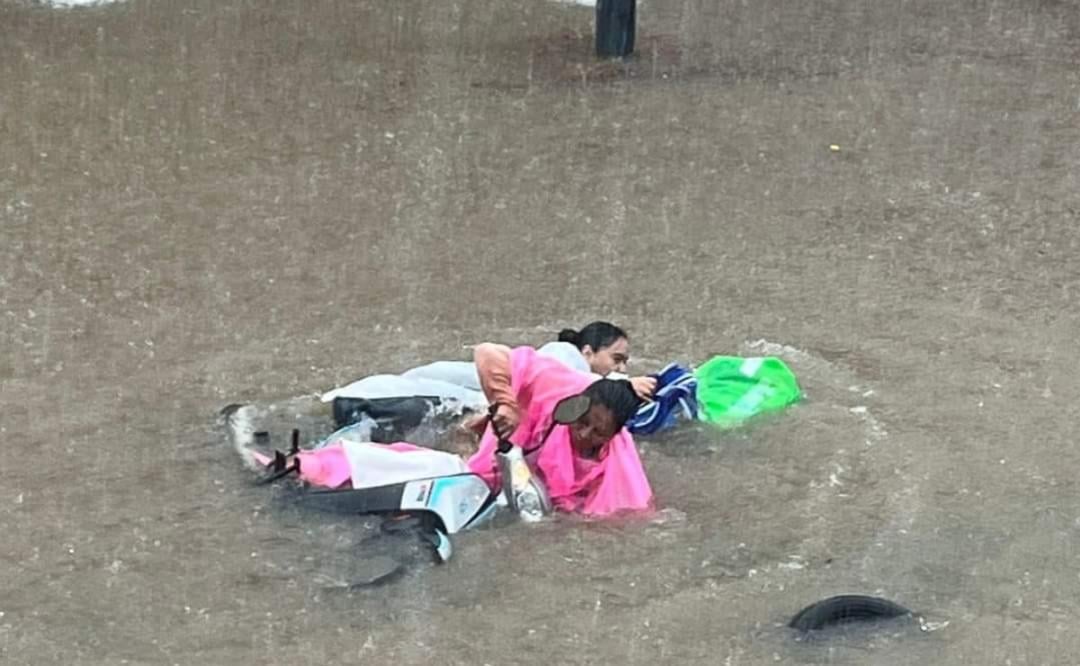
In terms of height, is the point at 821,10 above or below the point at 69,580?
above

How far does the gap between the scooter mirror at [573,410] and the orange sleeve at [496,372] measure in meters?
0.28

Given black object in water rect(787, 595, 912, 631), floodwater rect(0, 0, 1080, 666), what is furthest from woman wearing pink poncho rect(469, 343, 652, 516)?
black object in water rect(787, 595, 912, 631)

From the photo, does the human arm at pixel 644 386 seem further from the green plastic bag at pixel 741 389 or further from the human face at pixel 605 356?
the green plastic bag at pixel 741 389

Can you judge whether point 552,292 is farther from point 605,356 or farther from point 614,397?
point 614,397

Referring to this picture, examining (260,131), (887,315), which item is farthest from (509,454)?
(260,131)

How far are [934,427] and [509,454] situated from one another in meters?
1.57

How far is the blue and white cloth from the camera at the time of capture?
5961 millimetres

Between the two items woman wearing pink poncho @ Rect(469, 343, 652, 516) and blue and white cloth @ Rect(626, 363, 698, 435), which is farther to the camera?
blue and white cloth @ Rect(626, 363, 698, 435)

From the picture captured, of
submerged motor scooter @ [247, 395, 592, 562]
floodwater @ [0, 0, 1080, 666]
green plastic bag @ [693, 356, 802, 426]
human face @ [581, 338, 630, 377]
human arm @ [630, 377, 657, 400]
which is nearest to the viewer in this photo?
floodwater @ [0, 0, 1080, 666]

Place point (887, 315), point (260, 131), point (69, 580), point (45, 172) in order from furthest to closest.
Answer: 1. point (260, 131)
2. point (45, 172)
3. point (887, 315)
4. point (69, 580)

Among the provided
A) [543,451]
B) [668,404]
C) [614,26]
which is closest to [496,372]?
[543,451]

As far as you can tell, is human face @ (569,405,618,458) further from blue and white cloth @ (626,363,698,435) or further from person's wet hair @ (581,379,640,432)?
blue and white cloth @ (626,363,698,435)

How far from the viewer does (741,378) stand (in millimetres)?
6180

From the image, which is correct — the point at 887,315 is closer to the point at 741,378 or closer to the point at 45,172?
the point at 741,378
